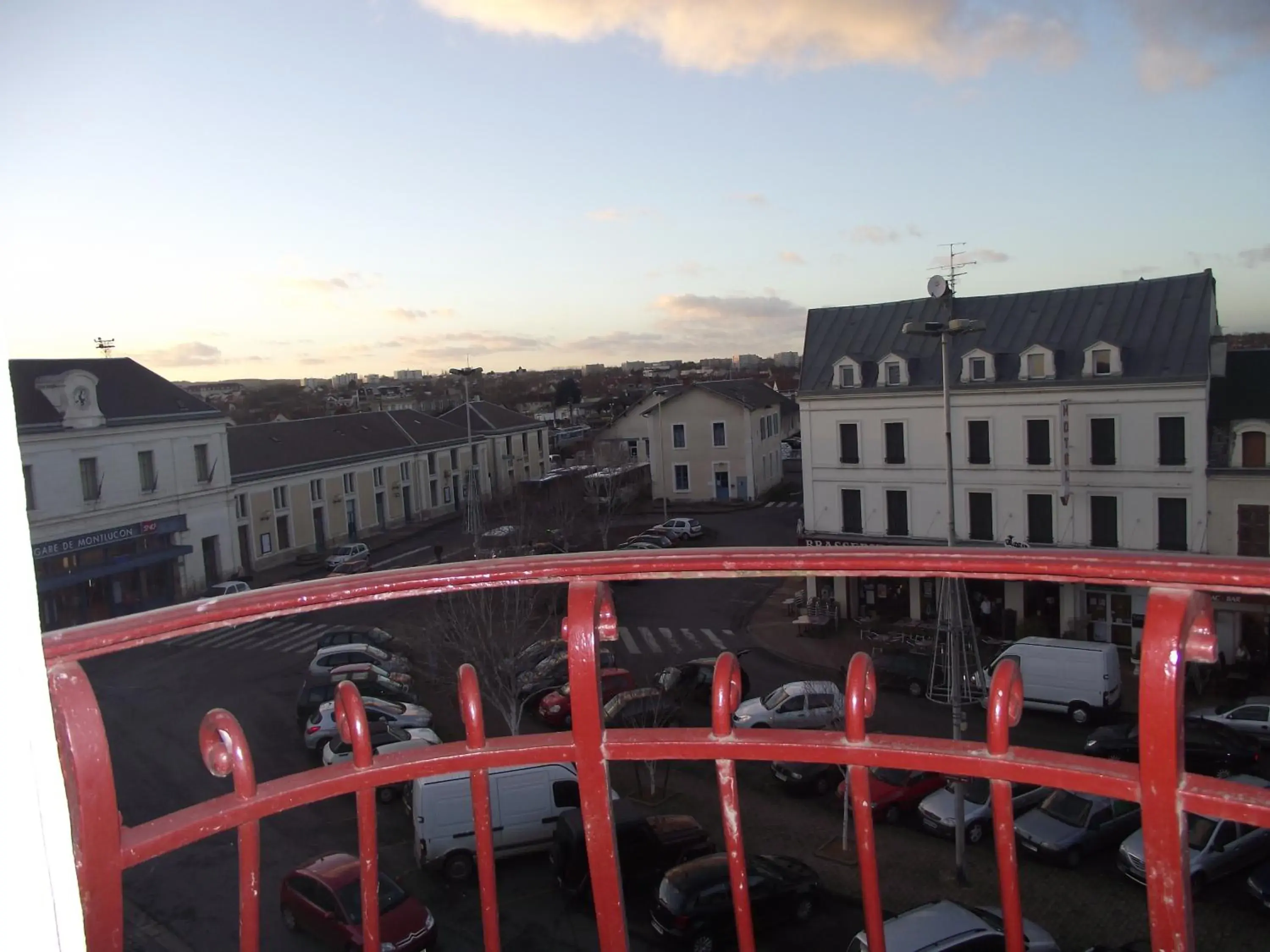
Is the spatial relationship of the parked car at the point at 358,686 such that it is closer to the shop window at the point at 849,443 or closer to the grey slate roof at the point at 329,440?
the shop window at the point at 849,443

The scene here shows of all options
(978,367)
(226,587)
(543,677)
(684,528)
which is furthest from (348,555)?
(978,367)

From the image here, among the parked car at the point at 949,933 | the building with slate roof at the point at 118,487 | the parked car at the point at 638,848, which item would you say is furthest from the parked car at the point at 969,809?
the building with slate roof at the point at 118,487

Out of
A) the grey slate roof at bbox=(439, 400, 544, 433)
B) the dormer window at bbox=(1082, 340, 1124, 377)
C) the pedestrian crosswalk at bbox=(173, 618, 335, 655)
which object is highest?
the dormer window at bbox=(1082, 340, 1124, 377)

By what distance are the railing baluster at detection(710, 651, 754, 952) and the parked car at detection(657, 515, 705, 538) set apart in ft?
85.9

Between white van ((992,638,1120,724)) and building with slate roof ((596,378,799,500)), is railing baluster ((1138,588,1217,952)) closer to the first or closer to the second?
white van ((992,638,1120,724))

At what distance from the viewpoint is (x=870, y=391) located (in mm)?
19250

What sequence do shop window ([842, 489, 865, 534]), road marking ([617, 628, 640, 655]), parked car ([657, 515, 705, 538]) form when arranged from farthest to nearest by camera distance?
parked car ([657, 515, 705, 538]) < shop window ([842, 489, 865, 534]) < road marking ([617, 628, 640, 655])

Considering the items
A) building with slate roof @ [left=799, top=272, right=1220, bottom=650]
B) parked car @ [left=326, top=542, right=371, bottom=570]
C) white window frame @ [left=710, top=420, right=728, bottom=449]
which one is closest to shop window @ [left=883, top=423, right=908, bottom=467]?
building with slate roof @ [left=799, top=272, right=1220, bottom=650]

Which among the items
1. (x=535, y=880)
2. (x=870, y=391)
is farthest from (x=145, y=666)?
(x=870, y=391)

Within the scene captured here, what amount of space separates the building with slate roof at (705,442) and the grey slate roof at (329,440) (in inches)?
304

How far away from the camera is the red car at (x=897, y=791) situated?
11.2m

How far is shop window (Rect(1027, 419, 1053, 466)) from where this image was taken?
17.6 m

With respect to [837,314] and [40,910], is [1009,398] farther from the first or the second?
[40,910]

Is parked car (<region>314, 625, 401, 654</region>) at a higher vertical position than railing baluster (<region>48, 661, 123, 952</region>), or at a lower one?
lower
